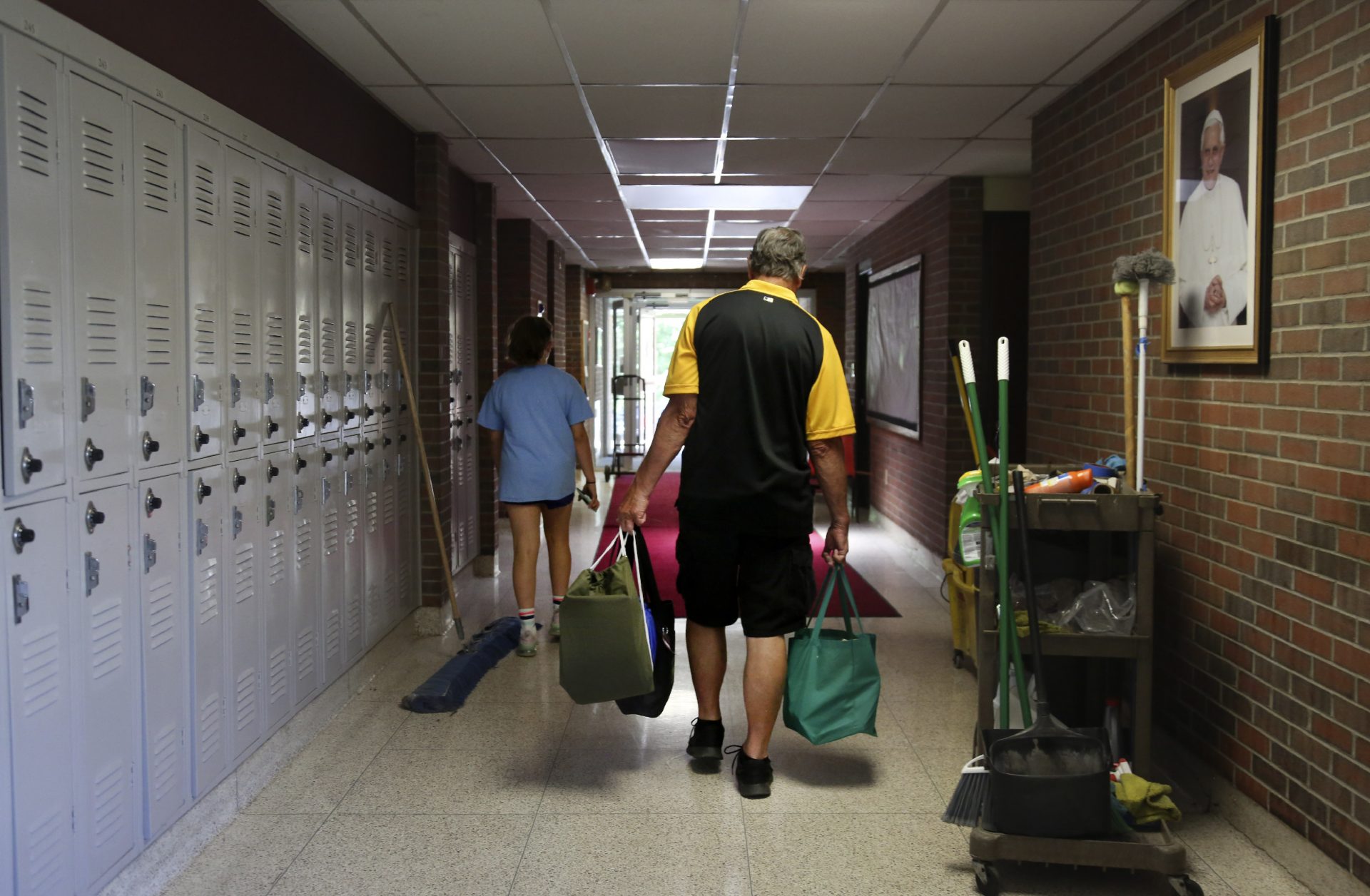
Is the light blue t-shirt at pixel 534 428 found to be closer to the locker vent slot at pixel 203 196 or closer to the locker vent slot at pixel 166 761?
the locker vent slot at pixel 203 196

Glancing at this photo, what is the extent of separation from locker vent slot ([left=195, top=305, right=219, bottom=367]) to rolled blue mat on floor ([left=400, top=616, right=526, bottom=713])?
1570mm

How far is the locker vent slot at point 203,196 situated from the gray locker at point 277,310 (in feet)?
1.09

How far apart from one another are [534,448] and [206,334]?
184 cm

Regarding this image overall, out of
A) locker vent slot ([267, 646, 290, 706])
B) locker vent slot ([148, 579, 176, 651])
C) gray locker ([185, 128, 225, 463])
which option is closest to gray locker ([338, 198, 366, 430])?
locker vent slot ([267, 646, 290, 706])

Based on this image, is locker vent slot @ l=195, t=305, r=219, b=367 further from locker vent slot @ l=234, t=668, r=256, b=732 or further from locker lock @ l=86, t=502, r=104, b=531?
locker vent slot @ l=234, t=668, r=256, b=732

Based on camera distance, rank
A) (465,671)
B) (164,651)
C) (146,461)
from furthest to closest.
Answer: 1. (465,671)
2. (164,651)
3. (146,461)

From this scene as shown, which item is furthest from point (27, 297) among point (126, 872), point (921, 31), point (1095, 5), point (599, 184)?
point (599, 184)

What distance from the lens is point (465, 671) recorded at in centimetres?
424

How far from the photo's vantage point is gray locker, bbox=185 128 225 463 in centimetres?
281

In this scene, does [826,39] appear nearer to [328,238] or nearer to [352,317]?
[328,238]

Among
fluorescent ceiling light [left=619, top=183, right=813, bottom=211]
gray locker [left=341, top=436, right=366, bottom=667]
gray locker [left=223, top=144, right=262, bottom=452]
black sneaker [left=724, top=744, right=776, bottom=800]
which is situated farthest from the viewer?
fluorescent ceiling light [left=619, top=183, right=813, bottom=211]

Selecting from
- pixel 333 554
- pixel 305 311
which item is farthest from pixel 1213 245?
pixel 333 554

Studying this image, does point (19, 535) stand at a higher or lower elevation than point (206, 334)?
lower

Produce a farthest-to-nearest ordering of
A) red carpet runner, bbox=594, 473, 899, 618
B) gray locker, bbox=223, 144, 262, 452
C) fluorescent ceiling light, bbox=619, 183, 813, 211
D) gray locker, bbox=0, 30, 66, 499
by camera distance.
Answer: fluorescent ceiling light, bbox=619, 183, 813, 211 < red carpet runner, bbox=594, 473, 899, 618 < gray locker, bbox=223, 144, 262, 452 < gray locker, bbox=0, 30, 66, 499
